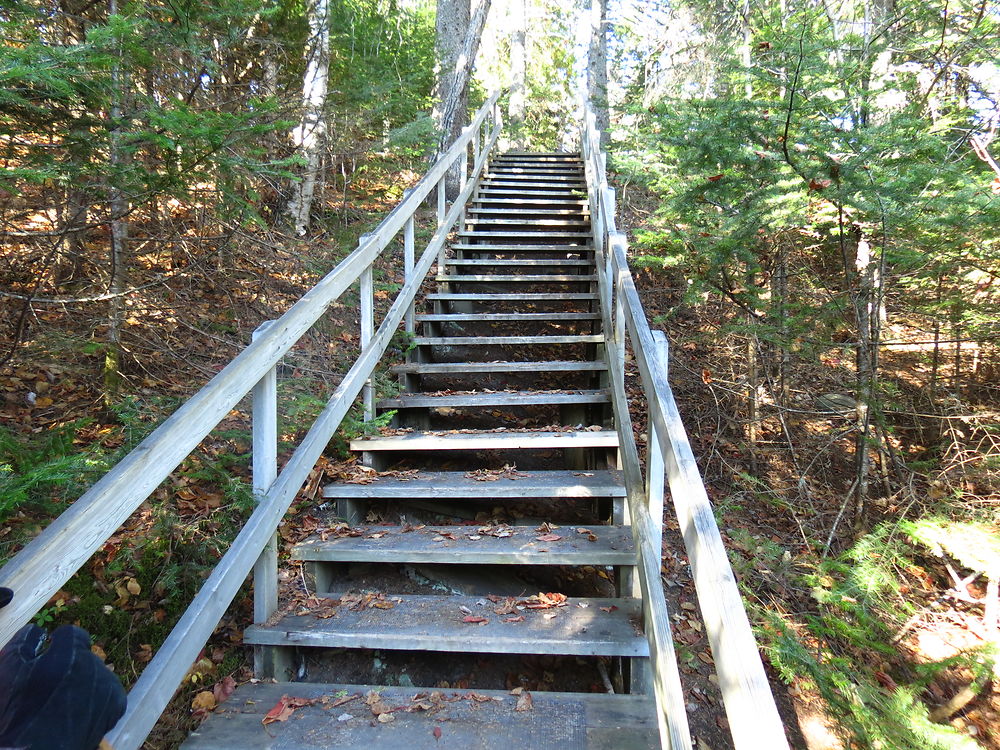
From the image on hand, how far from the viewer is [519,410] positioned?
5.23 meters

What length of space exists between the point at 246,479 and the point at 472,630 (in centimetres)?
139

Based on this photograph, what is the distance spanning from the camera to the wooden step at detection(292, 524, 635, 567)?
2615 millimetres

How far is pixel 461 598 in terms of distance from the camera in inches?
103

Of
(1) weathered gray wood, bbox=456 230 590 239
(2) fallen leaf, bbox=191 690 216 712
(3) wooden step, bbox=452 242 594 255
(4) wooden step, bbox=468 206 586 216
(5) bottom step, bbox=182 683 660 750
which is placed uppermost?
(4) wooden step, bbox=468 206 586 216

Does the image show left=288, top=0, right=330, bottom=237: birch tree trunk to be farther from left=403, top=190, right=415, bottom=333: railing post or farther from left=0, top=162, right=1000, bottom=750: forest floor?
left=403, top=190, right=415, bottom=333: railing post

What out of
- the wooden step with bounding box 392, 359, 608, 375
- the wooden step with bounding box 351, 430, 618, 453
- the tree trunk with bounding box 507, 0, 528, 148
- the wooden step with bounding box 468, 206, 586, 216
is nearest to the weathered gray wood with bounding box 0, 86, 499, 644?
the wooden step with bounding box 351, 430, 618, 453

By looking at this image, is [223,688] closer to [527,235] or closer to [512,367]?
[512,367]

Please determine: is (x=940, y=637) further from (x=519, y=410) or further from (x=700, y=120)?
(x=700, y=120)

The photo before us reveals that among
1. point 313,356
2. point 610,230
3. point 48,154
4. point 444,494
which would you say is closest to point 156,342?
point 313,356

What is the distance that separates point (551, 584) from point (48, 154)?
3.13 m

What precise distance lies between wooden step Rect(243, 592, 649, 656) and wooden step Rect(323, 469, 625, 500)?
626 millimetres

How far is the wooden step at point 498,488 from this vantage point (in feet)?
10.0

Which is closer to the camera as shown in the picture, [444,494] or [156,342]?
[444,494]

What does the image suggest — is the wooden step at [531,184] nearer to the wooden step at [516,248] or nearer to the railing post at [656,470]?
the wooden step at [516,248]
